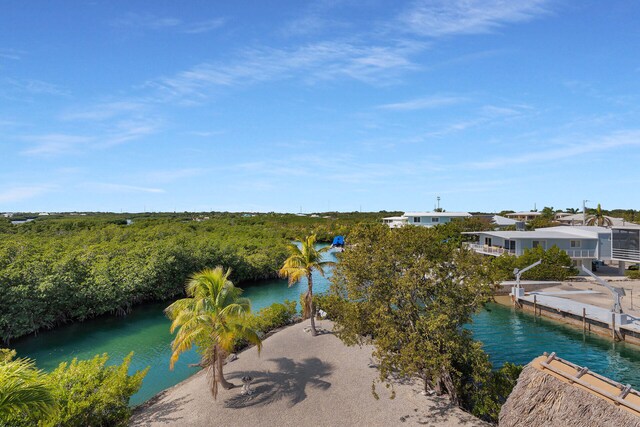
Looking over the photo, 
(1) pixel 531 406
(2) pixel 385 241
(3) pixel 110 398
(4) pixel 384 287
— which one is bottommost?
(3) pixel 110 398

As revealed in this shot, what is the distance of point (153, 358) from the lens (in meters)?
24.4

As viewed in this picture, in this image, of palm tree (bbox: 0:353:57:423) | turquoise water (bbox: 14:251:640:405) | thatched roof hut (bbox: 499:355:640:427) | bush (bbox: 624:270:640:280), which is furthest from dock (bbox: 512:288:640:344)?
palm tree (bbox: 0:353:57:423)

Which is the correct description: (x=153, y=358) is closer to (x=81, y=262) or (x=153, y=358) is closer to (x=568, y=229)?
(x=81, y=262)

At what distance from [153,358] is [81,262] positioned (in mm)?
15450

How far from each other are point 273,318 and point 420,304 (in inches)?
537

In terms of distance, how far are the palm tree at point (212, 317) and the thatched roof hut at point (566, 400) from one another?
945cm

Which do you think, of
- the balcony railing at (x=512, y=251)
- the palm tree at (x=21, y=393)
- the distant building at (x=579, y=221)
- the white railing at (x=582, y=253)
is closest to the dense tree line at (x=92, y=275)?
the palm tree at (x=21, y=393)

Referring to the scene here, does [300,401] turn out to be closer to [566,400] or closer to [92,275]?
[566,400]

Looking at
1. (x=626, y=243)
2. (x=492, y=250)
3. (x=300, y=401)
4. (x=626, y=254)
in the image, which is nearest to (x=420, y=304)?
(x=300, y=401)

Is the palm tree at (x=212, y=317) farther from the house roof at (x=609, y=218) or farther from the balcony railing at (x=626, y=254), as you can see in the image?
the house roof at (x=609, y=218)

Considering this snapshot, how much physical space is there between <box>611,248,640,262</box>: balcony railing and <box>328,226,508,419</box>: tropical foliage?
3505 centimetres

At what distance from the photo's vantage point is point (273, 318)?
88.8 feet

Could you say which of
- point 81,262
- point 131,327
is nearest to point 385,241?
point 131,327

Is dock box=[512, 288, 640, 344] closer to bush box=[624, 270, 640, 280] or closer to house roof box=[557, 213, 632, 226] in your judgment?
bush box=[624, 270, 640, 280]
